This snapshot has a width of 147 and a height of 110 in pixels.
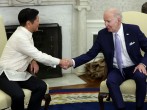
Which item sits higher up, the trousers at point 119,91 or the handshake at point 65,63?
the handshake at point 65,63

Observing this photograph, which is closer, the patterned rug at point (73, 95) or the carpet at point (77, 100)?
the carpet at point (77, 100)

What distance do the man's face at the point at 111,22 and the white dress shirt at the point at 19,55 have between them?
621mm

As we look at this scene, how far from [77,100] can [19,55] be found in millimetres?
1077

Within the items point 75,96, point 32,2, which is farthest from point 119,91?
point 32,2

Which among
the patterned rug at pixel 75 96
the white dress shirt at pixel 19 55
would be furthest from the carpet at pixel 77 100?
the white dress shirt at pixel 19 55

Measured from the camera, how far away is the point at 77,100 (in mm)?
3627

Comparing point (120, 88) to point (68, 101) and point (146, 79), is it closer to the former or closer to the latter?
point (146, 79)

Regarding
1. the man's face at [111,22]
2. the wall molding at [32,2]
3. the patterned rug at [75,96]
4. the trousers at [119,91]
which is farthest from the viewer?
the wall molding at [32,2]

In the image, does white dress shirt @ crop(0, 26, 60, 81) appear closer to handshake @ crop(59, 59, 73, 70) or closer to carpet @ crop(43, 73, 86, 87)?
handshake @ crop(59, 59, 73, 70)

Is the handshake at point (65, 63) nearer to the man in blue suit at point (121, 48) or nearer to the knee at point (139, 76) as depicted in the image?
the man in blue suit at point (121, 48)

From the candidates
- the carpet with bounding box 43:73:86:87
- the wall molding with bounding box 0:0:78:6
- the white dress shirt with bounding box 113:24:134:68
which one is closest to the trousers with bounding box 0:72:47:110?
the white dress shirt with bounding box 113:24:134:68

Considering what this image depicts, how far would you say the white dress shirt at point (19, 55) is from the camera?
9.17ft

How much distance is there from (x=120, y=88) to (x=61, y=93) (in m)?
1.17

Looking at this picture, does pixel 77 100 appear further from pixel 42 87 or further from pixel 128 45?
pixel 128 45
